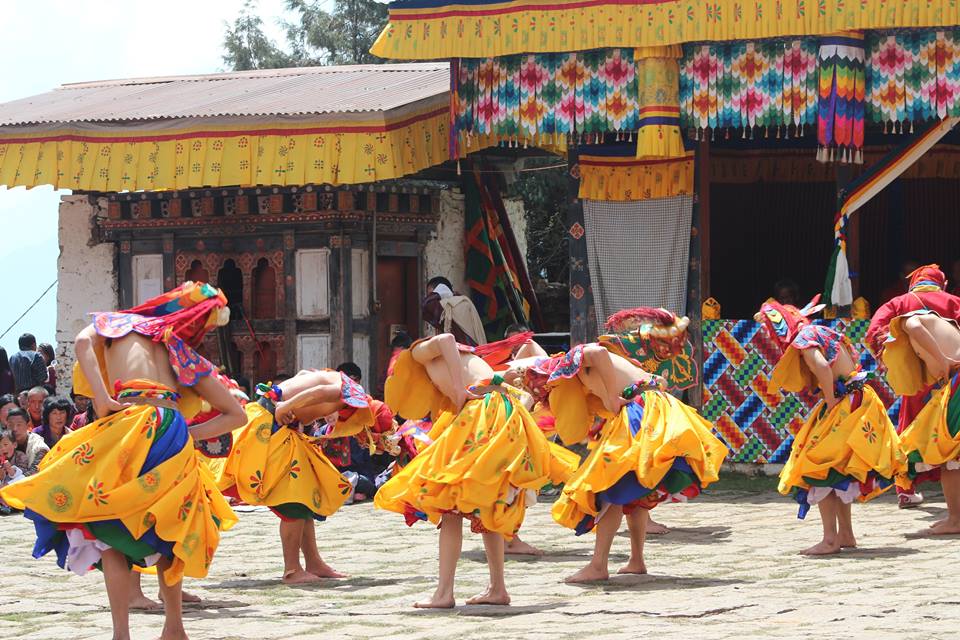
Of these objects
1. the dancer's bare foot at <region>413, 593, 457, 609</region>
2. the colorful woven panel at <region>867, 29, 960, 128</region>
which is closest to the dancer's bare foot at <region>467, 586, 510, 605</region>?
the dancer's bare foot at <region>413, 593, 457, 609</region>

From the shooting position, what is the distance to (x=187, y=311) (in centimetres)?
702

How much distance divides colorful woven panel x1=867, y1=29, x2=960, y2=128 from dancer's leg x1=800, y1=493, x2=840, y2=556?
415 centimetres

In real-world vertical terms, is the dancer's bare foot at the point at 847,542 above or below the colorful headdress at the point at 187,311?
below

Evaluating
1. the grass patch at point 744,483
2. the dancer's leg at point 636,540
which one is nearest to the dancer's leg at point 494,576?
the dancer's leg at point 636,540

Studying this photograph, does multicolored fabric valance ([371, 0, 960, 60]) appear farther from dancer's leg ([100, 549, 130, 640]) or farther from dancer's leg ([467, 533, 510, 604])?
dancer's leg ([100, 549, 130, 640])

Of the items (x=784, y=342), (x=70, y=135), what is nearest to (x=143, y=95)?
(x=70, y=135)

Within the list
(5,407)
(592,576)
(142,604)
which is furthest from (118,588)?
(5,407)

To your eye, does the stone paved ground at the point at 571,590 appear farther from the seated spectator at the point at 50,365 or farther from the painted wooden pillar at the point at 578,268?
the seated spectator at the point at 50,365

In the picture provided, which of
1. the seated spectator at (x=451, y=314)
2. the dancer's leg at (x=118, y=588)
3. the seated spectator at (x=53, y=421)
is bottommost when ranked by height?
the dancer's leg at (x=118, y=588)

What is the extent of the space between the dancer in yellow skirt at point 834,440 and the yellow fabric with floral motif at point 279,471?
261 centimetres

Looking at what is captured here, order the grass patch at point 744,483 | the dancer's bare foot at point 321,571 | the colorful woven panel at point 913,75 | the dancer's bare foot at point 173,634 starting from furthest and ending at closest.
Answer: the grass patch at point 744,483, the colorful woven panel at point 913,75, the dancer's bare foot at point 321,571, the dancer's bare foot at point 173,634

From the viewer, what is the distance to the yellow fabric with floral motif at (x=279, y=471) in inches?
346

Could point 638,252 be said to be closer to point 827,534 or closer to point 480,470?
point 827,534

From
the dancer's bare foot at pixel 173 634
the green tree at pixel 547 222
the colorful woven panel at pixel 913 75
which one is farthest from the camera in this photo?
the green tree at pixel 547 222
